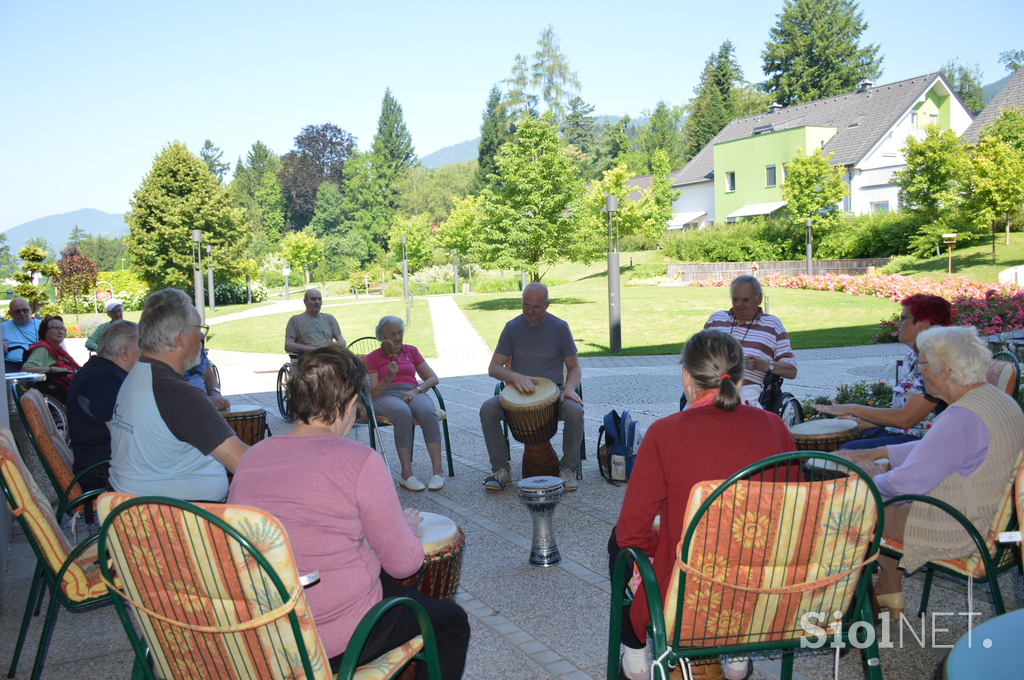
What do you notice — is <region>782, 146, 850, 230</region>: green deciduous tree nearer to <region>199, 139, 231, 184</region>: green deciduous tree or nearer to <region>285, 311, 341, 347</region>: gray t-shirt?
<region>285, 311, 341, 347</region>: gray t-shirt

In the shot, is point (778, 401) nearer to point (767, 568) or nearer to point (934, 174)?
point (767, 568)

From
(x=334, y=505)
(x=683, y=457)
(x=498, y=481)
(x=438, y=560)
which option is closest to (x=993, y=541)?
(x=683, y=457)

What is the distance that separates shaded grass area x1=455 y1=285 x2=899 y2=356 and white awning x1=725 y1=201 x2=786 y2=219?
13.8 m

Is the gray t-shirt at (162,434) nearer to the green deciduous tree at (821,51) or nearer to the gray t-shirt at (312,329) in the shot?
the gray t-shirt at (312,329)

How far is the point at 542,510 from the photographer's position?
4.18 metres

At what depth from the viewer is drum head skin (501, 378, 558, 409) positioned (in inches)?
217

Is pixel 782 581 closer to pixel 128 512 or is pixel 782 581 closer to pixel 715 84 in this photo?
pixel 128 512

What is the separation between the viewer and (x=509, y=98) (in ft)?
188

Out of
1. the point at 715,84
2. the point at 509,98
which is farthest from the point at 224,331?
the point at 715,84

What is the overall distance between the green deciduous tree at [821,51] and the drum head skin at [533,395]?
68.5 meters

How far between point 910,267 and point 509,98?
35.8 m

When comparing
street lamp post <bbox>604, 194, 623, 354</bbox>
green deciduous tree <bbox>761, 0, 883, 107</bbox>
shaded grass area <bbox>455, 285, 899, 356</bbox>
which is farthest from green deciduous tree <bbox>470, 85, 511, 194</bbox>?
street lamp post <bbox>604, 194, 623, 354</bbox>

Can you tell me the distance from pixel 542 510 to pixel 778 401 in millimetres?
2373

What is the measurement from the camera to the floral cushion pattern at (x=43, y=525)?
269 cm
